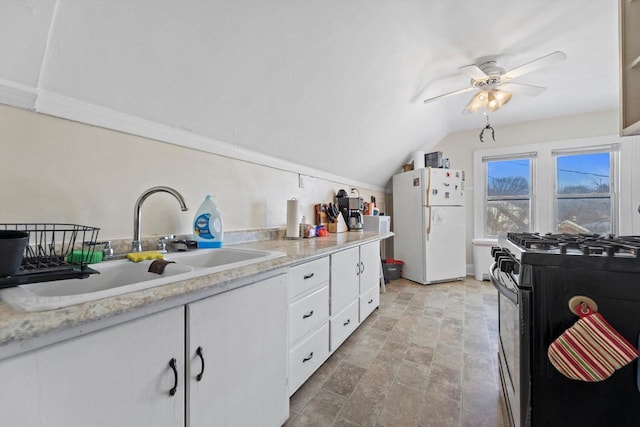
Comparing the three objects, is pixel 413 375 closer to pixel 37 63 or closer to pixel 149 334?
pixel 149 334

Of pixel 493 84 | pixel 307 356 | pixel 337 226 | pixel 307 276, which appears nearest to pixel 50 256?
pixel 307 276

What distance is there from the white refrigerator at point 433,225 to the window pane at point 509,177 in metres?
0.75

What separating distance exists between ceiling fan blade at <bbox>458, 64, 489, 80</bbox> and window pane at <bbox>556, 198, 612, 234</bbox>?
8.33 ft

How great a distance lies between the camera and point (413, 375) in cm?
171

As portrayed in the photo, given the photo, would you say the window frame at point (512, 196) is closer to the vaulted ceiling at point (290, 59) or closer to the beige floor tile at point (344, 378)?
the vaulted ceiling at point (290, 59)

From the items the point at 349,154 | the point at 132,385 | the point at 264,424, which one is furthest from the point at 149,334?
the point at 349,154

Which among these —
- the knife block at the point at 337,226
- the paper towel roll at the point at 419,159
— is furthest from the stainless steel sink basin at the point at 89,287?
the paper towel roll at the point at 419,159

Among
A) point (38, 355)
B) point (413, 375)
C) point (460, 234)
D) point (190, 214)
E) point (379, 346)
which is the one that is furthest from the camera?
point (460, 234)

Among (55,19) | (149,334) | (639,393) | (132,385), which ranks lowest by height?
(639,393)

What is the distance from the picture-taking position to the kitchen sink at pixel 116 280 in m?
0.57

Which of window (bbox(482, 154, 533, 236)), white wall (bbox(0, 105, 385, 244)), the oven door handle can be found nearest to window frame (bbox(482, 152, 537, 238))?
window (bbox(482, 154, 533, 236))

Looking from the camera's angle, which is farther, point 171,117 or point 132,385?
point 171,117

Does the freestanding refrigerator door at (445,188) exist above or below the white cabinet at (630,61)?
below

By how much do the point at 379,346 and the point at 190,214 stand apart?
1720 millimetres
